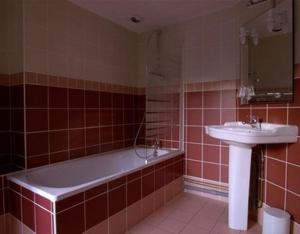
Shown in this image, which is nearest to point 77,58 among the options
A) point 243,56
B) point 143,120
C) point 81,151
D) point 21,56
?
point 21,56

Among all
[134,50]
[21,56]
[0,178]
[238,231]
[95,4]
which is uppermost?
[95,4]

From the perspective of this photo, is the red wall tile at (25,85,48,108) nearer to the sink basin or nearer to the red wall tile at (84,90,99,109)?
the red wall tile at (84,90,99,109)

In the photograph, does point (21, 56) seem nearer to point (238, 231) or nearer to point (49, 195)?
point (49, 195)

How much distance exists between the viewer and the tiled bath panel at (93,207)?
133 centimetres

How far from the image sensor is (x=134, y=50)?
10.0 ft

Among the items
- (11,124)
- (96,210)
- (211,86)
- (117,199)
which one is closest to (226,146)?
(211,86)

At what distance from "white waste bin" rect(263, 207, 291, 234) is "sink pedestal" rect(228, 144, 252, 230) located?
0.19 metres

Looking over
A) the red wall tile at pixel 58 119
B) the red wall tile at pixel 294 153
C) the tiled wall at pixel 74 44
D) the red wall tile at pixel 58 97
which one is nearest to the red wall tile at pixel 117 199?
the red wall tile at pixel 58 119

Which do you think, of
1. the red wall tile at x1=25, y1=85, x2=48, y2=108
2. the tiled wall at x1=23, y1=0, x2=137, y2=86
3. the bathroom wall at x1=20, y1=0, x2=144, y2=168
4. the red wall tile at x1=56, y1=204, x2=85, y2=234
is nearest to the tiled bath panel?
the red wall tile at x1=56, y1=204, x2=85, y2=234

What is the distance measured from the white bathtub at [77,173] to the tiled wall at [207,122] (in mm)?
269

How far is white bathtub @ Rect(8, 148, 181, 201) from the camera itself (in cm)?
141

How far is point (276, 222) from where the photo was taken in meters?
1.57

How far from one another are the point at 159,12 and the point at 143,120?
4.80 ft

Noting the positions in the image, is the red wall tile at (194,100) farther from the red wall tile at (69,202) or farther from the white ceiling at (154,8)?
the red wall tile at (69,202)
